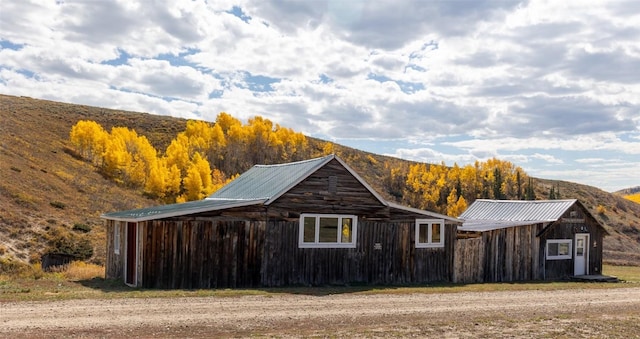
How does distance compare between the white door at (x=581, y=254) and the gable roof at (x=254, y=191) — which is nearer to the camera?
the gable roof at (x=254, y=191)

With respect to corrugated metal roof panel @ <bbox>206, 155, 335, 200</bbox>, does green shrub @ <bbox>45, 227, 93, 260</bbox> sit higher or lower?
lower

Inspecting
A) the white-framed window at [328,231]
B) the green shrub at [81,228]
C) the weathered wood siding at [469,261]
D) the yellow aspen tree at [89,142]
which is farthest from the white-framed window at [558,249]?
the yellow aspen tree at [89,142]

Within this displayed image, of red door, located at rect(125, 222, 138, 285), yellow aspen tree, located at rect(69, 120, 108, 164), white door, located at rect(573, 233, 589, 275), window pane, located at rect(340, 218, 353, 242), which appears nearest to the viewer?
red door, located at rect(125, 222, 138, 285)

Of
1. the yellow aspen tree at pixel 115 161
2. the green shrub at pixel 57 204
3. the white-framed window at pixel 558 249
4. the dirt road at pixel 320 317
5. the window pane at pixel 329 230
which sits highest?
the yellow aspen tree at pixel 115 161

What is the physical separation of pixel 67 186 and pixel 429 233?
4115 cm

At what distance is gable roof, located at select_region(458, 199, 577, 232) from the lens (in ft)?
99.3

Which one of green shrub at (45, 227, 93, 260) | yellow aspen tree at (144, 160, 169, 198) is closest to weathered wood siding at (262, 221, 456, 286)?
green shrub at (45, 227, 93, 260)

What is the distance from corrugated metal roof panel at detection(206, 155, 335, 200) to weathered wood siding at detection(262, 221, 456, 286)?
144cm

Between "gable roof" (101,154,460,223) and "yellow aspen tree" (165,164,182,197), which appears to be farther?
"yellow aspen tree" (165,164,182,197)

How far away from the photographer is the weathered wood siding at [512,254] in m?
28.6

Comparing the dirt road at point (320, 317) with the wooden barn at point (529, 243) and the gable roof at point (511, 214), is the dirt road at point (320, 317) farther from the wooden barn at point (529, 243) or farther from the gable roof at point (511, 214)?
the gable roof at point (511, 214)

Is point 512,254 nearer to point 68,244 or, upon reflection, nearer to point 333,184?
point 333,184

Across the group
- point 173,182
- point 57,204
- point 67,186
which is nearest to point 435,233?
point 57,204

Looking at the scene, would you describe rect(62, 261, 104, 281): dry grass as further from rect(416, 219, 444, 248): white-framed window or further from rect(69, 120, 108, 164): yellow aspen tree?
rect(69, 120, 108, 164): yellow aspen tree
